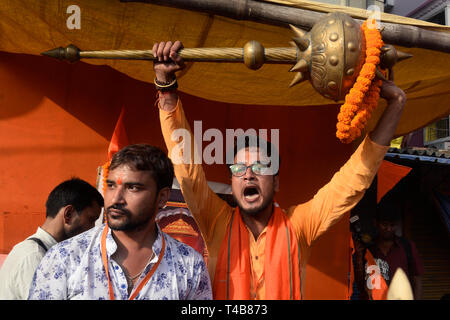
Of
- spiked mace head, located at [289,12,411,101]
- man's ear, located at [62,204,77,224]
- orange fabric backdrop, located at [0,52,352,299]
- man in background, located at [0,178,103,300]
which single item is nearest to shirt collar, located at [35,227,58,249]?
man in background, located at [0,178,103,300]

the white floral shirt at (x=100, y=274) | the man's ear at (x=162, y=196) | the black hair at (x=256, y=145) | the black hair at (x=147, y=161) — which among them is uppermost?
the black hair at (x=256, y=145)

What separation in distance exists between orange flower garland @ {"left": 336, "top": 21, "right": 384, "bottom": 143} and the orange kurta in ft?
1.21

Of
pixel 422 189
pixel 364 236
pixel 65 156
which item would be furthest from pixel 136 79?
pixel 422 189

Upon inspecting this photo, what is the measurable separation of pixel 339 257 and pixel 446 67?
1.99 meters

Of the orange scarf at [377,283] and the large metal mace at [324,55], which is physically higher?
the large metal mace at [324,55]

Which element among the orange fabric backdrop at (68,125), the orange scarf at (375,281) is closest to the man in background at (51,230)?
the orange fabric backdrop at (68,125)

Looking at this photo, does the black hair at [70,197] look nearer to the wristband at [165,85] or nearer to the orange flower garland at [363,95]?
the wristband at [165,85]

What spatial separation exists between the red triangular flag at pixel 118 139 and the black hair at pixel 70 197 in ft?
1.59

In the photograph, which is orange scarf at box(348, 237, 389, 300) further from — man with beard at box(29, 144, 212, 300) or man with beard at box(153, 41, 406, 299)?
man with beard at box(29, 144, 212, 300)

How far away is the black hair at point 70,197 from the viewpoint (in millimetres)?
2283

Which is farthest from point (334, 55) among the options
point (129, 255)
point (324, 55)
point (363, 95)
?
point (129, 255)

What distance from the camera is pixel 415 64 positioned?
2.83 meters

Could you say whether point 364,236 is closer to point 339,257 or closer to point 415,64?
point 339,257

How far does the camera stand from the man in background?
1800 millimetres
